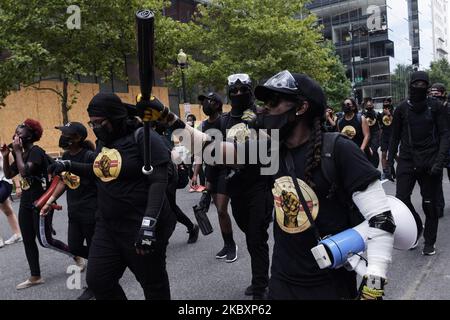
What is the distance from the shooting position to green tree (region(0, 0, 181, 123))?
47.3 feet

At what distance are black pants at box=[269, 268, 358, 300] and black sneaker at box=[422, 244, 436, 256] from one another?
3388 millimetres

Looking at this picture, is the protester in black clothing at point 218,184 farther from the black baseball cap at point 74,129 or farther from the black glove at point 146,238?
the black glove at point 146,238

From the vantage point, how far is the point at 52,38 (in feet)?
50.2

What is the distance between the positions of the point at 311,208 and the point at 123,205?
4.84 feet

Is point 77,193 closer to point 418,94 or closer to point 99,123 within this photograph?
point 99,123

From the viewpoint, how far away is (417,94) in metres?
5.37

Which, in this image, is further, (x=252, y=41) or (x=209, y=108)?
(x=252, y=41)

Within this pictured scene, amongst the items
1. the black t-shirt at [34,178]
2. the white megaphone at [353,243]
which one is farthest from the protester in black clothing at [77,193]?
the white megaphone at [353,243]

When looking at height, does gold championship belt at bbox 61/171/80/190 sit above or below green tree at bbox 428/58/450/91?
below

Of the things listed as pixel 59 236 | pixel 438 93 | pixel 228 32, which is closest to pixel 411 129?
pixel 438 93

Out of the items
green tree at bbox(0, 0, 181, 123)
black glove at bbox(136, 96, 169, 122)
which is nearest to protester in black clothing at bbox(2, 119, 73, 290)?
black glove at bbox(136, 96, 169, 122)

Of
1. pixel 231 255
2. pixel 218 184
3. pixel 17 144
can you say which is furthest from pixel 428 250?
pixel 17 144

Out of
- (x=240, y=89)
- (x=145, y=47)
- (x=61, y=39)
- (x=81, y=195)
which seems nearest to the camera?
(x=145, y=47)

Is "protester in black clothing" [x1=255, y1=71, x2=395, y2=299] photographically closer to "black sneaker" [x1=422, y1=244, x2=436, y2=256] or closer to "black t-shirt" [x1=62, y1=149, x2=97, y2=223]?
"black t-shirt" [x1=62, y1=149, x2=97, y2=223]
